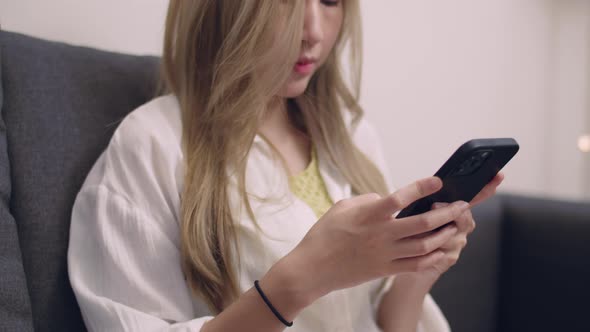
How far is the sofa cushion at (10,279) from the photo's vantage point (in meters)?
0.62

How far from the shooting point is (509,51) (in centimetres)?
168

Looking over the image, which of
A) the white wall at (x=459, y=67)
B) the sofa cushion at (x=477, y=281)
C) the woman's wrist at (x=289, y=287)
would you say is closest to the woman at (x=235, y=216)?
the woman's wrist at (x=289, y=287)

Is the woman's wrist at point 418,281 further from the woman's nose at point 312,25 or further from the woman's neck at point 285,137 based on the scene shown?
the woman's nose at point 312,25

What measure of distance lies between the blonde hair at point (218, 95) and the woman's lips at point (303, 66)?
4cm

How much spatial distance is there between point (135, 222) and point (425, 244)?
35 cm

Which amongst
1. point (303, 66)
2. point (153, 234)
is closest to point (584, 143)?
point (303, 66)

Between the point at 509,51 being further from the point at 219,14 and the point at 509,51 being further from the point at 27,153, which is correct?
the point at 27,153

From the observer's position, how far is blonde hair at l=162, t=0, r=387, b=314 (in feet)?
2.27

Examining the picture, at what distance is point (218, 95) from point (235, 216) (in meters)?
0.16

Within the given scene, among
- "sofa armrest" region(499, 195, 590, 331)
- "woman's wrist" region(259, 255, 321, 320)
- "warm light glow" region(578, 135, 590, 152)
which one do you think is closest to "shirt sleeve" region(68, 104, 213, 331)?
"woman's wrist" region(259, 255, 321, 320)

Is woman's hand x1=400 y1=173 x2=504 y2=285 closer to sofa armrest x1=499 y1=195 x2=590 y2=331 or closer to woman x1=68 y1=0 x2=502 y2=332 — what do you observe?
woman x1=68 y1=0 x2=502 y2=332

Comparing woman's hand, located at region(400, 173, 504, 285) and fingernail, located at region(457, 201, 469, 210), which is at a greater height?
fingernail, located at region(457, 201, 469, 210)

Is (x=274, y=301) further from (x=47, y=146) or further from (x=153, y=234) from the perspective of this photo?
(x=47, y=146)

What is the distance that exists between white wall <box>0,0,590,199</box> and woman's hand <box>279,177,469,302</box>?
1.85ft
